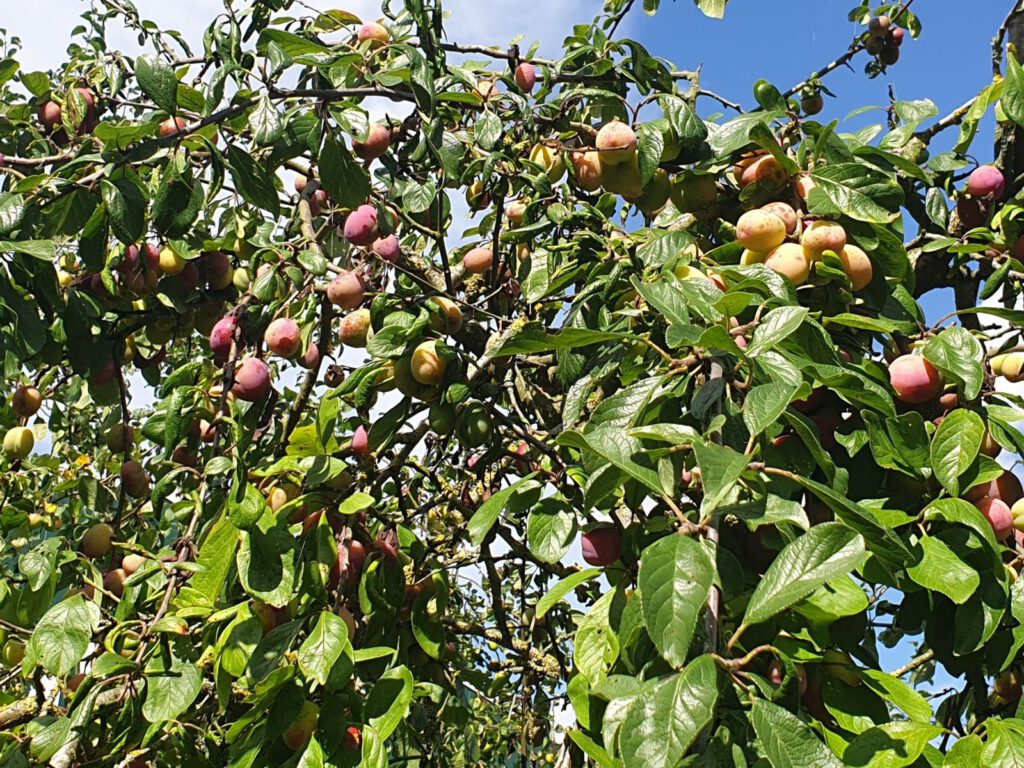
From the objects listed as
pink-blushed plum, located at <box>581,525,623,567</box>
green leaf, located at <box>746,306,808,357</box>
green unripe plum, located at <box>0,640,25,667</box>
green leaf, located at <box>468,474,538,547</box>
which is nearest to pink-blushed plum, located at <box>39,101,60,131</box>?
green unripe plum, located at <box>0,640,25,667</box>

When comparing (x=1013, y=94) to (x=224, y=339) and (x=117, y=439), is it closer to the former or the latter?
(x=224, y=339)

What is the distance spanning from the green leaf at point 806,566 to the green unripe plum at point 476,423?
27.3 inches

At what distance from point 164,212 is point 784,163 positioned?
88cm

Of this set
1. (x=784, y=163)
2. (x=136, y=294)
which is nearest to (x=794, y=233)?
(x=784, y=163)

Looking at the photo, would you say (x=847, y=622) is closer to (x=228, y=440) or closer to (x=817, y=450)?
(x=817, y=450)

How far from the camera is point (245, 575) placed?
111 cm

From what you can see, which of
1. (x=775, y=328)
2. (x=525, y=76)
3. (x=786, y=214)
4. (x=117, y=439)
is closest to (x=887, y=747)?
(x=775, y=328)

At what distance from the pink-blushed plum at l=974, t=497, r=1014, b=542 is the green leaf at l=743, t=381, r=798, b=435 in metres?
0.44

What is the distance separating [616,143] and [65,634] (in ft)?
3.34

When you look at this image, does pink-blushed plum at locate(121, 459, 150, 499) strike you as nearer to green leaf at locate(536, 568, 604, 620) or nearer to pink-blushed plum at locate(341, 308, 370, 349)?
pink-blushed plum at locate(341, 308, 370, 349)

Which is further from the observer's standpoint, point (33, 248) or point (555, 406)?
point (555, 406)

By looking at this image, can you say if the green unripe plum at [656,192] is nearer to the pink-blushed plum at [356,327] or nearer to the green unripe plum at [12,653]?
the pink-blushed plum at [356,327]

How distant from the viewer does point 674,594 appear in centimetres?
70

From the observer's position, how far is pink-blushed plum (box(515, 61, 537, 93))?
5.94 feet
